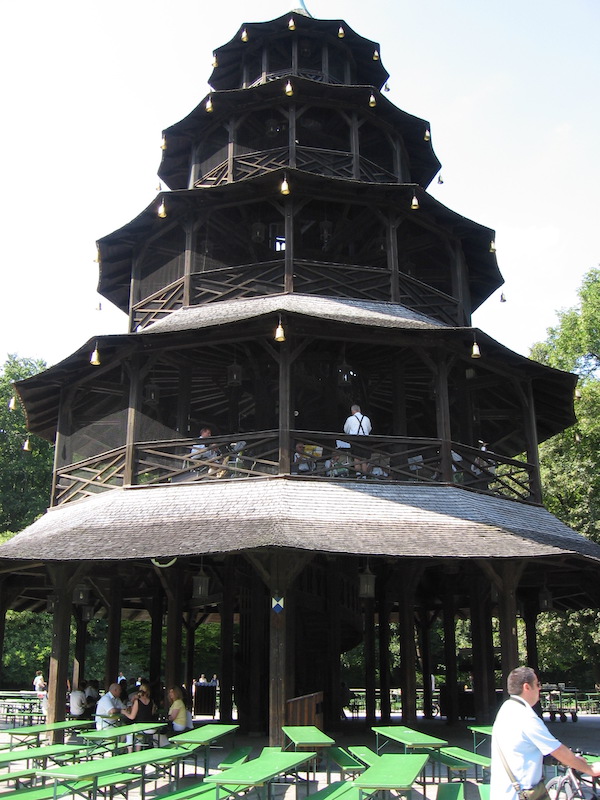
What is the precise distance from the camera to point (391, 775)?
7.62m

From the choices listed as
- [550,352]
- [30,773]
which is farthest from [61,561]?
[550,352]

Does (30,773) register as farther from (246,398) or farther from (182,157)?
(182,157)

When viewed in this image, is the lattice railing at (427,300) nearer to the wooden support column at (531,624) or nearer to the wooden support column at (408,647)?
the wooden support column at (408,647)

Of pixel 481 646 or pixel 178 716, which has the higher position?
pixel 481 646

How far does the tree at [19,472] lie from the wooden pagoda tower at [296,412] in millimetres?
20507

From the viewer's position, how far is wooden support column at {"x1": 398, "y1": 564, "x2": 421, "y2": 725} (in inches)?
590

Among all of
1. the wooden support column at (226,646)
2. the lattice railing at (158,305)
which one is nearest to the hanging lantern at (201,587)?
the wooden support column at (226,646)

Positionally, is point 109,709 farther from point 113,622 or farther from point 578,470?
point 578,470

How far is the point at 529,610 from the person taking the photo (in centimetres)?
2056

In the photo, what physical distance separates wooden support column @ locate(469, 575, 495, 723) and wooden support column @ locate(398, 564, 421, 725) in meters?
2.32

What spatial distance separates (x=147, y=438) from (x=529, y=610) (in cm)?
1084

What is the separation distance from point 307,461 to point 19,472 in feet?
99.6

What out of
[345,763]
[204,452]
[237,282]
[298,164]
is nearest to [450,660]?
[204,452]

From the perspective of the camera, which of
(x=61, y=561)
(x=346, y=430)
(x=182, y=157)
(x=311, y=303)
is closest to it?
(x=61, y=561)
